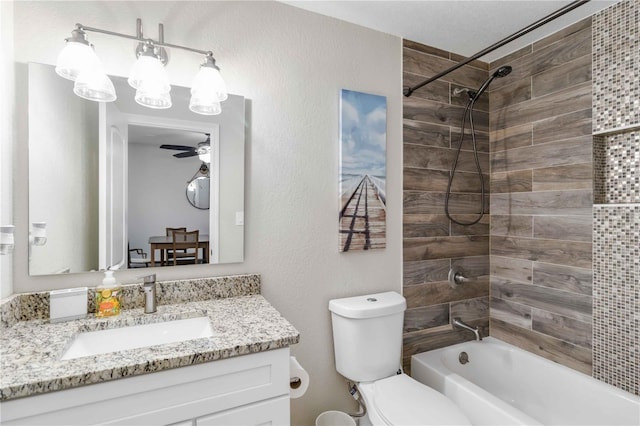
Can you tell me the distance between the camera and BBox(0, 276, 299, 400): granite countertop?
0.85m

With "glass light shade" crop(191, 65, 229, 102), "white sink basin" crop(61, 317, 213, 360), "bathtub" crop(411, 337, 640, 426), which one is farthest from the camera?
"bathtub" crop(411, 337, 640, 426)

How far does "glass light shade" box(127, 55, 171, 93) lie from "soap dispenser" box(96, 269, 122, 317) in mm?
781

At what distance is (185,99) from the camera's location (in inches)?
58.7

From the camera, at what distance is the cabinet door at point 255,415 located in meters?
1.03

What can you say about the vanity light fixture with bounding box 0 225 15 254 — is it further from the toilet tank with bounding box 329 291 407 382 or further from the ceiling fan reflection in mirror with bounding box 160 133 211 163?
the toilet tank with bounding box 329 291 407 382

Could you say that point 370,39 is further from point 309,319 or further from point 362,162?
point 309,319

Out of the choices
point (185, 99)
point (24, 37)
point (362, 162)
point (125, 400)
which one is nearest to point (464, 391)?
point (362, 162)

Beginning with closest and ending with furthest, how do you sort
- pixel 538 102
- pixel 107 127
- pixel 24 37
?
pixel 24 37
pixel 107 127
pixel 538 102

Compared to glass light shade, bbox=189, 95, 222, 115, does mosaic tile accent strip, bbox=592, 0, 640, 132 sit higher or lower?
higher

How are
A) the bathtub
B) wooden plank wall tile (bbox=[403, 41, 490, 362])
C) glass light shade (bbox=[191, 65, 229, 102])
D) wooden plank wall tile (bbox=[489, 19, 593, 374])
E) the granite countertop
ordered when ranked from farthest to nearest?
wooden plank wall tile (bbox=[403, 41, 490, 362])
wooden plank wall tile (bbox=[489, 19, 593, 374])
the bathtub
glass light shade (bbox=[191, 65, 229, 102])
the granite countertop

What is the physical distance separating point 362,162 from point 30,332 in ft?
5.32

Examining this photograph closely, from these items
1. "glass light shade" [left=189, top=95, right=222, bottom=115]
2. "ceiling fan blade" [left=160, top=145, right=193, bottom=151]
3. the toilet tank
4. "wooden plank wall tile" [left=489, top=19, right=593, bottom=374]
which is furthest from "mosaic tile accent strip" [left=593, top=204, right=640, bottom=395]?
"ceiling fan blade" [left=160, top=145, right=193, bottom=151]

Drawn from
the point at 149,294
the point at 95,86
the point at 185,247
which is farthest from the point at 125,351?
the point at 95,86

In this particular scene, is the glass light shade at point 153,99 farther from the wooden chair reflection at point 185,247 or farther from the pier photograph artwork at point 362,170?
the pier photograph artwork at point 362,170
